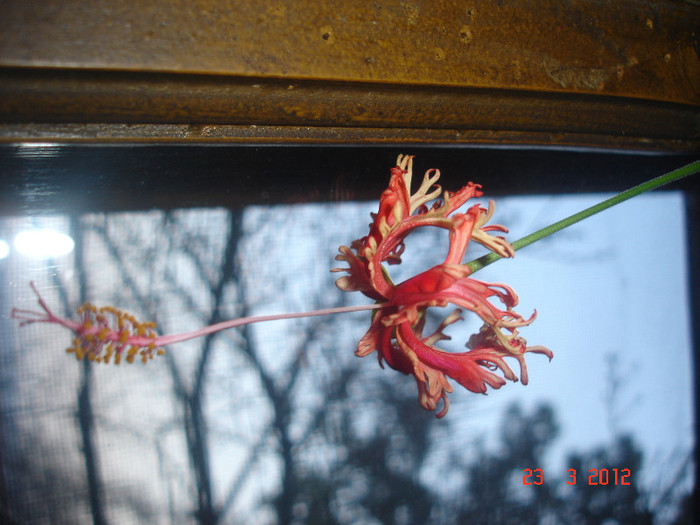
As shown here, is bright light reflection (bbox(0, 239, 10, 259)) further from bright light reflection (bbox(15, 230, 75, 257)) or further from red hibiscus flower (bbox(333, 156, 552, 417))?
red hibiscus flower (bbox(333, 156, 552, 417))

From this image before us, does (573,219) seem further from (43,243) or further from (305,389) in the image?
(43,243)

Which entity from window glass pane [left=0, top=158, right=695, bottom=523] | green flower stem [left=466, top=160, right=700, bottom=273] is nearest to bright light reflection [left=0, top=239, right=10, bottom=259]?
window glass pane [left=0, top=158, right=695, bottom=523]

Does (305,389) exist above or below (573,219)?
below

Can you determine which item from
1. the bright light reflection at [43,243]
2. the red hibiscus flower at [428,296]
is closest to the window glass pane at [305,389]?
the bright light reflection at [43,243]

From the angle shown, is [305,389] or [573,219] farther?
[305,389]

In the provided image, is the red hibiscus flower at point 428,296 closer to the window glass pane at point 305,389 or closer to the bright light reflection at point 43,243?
the window glass pane at point 305,389

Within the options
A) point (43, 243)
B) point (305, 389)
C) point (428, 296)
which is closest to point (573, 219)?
point (428, 296)

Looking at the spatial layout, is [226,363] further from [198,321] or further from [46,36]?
[46,36]
